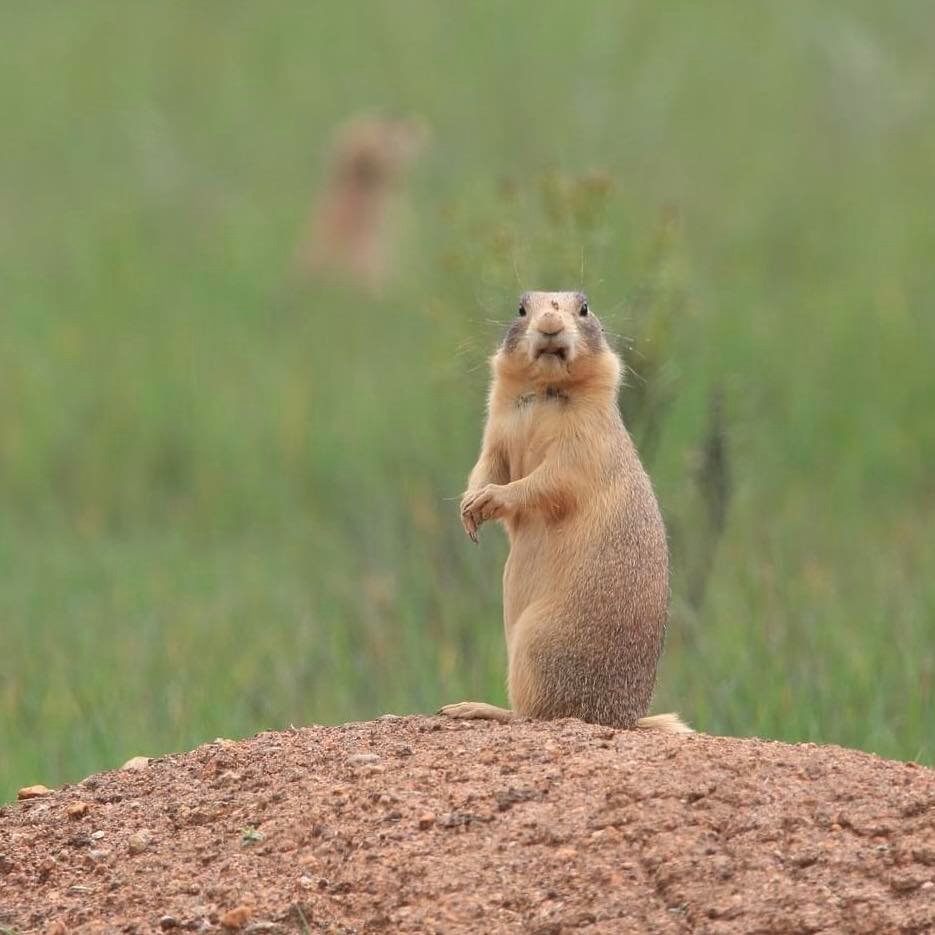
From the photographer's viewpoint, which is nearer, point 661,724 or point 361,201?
point 661,724

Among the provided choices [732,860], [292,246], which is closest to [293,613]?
[732,860]

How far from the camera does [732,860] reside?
447 centimetres

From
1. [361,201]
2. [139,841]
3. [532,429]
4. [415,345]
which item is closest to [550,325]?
[532,429]

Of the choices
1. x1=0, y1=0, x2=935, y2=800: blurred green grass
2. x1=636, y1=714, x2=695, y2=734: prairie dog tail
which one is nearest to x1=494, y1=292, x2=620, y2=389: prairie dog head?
x1=0, y1=0, x2=935, y2=800: blurred green grass

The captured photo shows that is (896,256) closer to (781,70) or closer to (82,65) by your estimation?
A: (781,70)

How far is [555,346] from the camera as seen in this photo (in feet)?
18.4

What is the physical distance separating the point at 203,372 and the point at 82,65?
340 inches

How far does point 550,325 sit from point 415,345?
1201cm

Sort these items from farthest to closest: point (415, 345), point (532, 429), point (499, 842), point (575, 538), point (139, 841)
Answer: point (415, 345) → point (532, 429) → point (575, 538) → point (139, 841) → point (499, 842)

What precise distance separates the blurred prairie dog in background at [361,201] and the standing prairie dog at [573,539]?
14039mm

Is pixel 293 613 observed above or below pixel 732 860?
below

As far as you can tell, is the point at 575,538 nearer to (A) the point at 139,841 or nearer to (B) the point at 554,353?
(B) the point at 554,353

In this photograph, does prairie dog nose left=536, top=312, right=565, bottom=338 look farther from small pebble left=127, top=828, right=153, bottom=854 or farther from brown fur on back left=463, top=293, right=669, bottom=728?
small pebble left=127, top=828, right=153, bottom=854

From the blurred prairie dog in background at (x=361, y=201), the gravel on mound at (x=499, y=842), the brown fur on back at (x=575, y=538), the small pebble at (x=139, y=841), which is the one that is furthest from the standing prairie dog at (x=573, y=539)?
the blurred prairie dog in background at (x=361, y=201)
